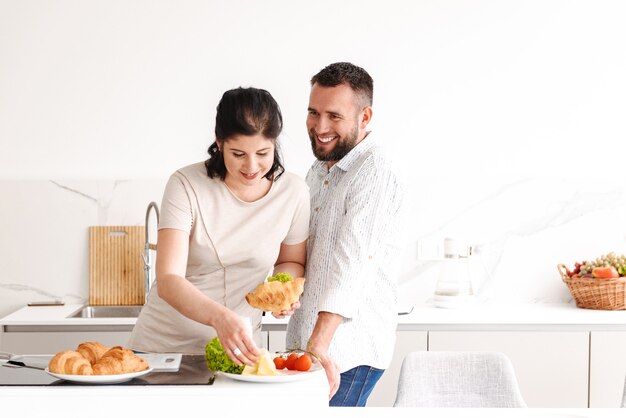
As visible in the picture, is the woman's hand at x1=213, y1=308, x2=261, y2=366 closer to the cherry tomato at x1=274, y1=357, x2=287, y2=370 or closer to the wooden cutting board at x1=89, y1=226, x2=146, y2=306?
the cherry tomato at x1=274, y1=357, x2=287, y2=370

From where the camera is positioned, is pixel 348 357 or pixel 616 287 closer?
pixel 348 357

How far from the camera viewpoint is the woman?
215cm

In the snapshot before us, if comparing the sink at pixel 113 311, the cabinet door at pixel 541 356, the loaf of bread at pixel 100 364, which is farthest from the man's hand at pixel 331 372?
the sink at pixel 113 311

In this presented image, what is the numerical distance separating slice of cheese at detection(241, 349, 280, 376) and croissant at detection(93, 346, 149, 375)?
8.8 inches

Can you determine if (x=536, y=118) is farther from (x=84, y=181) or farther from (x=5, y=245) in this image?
(x=5, y=245)

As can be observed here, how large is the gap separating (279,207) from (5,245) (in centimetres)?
211

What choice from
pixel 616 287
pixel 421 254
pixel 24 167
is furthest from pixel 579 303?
pixel 24 167

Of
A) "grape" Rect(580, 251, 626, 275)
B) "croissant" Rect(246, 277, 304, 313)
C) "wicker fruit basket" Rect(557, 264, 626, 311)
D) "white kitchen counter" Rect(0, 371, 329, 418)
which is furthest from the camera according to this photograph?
"grape" Rect(580, 251, 626, 275)

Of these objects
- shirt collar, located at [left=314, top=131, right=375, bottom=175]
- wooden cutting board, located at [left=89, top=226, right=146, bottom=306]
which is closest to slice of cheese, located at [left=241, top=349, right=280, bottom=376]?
shirt collar, located at [left=314, top=131, right=375, bottom=175]

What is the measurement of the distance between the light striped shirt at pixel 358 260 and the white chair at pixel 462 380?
12.6 inches

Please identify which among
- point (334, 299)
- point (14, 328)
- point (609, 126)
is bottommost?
point (14, 328)

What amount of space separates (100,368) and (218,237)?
1.70ft

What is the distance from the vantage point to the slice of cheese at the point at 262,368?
1.89 meters

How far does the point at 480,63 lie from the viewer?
13.5 feet
